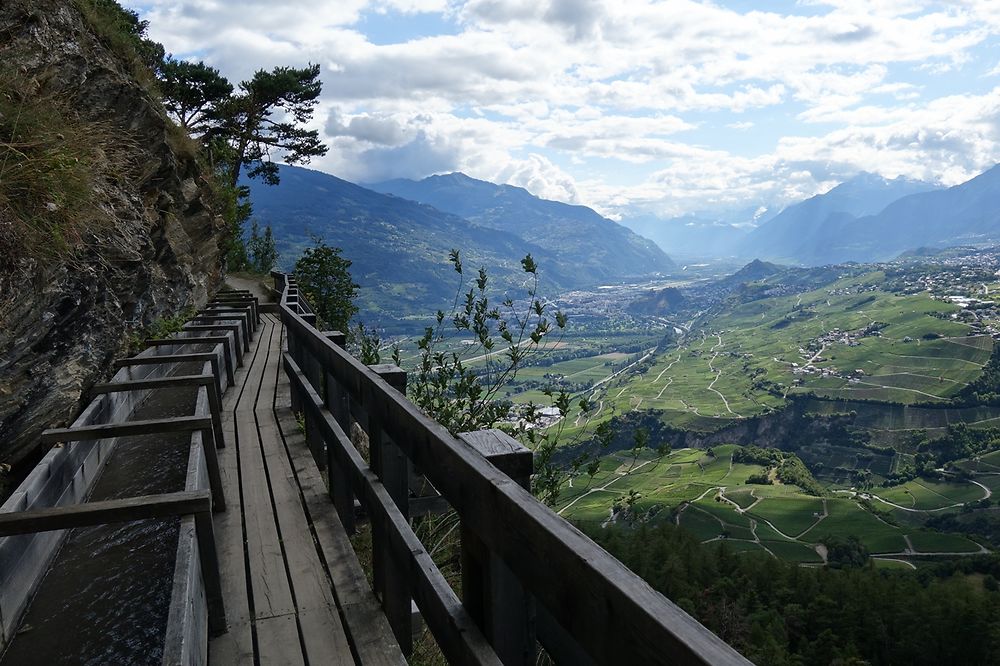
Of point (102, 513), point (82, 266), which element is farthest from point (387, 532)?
point (82, 266)

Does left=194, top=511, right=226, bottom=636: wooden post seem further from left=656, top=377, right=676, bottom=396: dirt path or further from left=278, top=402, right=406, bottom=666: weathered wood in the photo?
left=656, top=377, right=676, bottom=396: dirt path

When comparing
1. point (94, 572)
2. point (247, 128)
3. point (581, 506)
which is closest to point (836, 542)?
point (581, 506)

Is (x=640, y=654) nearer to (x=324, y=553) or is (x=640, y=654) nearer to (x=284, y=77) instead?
(x=324, y=553)

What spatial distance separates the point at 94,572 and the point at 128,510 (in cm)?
85

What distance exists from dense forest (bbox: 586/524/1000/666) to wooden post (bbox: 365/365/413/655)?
41.1 m

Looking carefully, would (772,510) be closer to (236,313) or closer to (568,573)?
(236,313)

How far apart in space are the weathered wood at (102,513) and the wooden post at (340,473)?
115 cm

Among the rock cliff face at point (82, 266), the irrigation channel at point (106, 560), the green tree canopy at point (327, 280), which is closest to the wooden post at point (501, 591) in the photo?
the irrigation channel at point (106, 560)

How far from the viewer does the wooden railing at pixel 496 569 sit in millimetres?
1121

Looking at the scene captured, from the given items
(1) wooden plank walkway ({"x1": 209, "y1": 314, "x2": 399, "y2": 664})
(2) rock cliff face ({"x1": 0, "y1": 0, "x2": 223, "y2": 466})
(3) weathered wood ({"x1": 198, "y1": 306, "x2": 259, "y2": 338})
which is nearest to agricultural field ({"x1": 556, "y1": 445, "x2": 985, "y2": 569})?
(3) weathered wood ({"x1": 198, "y1": 306, "x2": 259, "y2": 338})

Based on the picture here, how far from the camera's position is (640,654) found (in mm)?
1100

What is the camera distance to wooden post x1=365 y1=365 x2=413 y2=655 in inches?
113

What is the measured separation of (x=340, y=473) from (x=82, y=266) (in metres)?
2.96

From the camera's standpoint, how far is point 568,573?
132 centimetres
